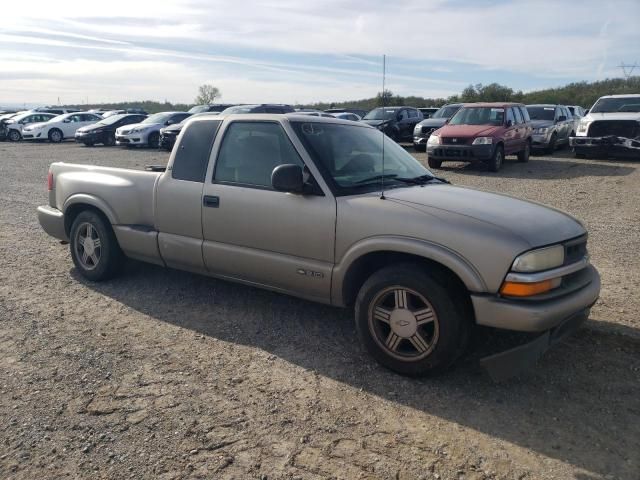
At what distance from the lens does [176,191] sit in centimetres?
474

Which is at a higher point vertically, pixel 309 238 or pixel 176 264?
pixel 309 238

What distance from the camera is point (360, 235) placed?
3.73 meters

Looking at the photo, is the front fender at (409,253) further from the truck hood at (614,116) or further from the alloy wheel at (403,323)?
the truck hood at (614,116)

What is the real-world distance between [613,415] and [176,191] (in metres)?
→ 3.65

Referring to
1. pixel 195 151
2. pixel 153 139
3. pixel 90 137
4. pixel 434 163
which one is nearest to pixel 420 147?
pixel 434 163

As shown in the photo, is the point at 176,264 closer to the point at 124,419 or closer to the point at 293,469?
the point at 124,419

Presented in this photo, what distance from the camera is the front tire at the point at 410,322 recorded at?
3.40m

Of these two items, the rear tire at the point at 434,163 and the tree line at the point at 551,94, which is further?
the tree line at the point at 551,94

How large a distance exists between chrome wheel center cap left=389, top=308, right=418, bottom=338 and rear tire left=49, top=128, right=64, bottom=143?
30.9 m

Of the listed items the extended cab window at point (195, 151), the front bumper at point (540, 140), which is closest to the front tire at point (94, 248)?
the extended cab window at point (195, 151)

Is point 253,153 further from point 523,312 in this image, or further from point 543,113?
point 543,113

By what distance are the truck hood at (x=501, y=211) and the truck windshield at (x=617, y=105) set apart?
14.8 meters

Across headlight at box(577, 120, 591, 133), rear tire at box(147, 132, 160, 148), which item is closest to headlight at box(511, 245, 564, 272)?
headlight at box(577, 120, 591, 133)

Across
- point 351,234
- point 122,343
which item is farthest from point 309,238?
point 122,343
